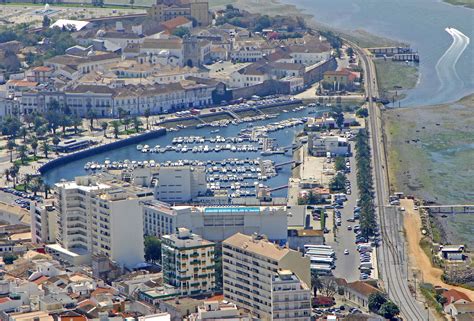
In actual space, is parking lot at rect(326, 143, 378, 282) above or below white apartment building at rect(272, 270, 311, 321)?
below

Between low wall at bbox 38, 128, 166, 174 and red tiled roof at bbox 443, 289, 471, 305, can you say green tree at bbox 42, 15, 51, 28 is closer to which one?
low wall at bbox 38, 128, 166, 174

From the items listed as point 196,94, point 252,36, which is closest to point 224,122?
point 196,94

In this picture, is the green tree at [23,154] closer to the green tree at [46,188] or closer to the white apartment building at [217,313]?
the green tree at [46,188]

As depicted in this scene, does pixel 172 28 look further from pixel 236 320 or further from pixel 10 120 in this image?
pixel 236 320

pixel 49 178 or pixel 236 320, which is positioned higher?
pixel 236 320

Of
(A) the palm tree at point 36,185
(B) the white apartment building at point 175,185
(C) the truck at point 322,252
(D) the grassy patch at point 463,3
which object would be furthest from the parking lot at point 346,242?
(D) the grassy patch at point 463,3

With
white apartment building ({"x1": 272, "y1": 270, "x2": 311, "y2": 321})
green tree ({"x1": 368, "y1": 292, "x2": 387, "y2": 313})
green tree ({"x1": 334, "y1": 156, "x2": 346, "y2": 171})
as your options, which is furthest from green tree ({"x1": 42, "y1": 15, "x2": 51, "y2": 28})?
white apartment building ({"x1": 272, "y1": 270, "x2": 311, "y2": 321})
